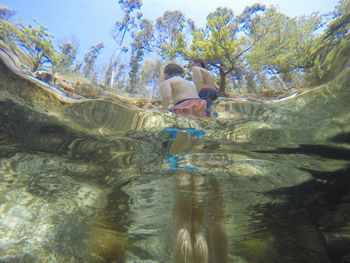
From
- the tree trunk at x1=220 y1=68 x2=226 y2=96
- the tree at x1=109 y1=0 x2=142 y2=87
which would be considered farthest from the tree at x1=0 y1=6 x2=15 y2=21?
the tree trunk at x1=220 y1=68 x2=226 y2=96

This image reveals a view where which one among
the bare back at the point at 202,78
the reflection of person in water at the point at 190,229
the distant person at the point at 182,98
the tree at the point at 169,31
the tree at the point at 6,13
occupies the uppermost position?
the tree at the point at 169,31

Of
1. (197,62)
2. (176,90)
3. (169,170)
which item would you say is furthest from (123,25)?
(169,170)

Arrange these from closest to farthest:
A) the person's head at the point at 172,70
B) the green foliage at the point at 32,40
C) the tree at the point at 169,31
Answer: the green foliage at the point at 32,40 < the tree at the point at 169,31 < the person's head at the point at 172,70

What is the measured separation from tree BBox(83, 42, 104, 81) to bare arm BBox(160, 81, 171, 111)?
1500mm

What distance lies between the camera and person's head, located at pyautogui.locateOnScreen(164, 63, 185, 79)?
4727mm

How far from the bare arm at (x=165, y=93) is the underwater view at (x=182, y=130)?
1.4 inches

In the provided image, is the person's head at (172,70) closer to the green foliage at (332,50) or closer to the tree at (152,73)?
the tree at (152,73)

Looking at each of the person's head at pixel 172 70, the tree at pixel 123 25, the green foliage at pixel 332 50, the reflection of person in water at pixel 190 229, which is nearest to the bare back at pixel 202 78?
the person's head at pixel 172 70

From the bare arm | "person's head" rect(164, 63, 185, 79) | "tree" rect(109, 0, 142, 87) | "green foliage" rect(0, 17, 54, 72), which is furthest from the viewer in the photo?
"person's head" rect(164, 63, 185, 79)

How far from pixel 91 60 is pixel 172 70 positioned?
1908 mm

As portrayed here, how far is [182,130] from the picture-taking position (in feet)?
16.1

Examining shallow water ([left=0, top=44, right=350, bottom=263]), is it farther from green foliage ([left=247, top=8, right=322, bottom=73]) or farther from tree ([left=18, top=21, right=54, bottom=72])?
green foliage ([left=247, top=8, right=322, bottom=73])

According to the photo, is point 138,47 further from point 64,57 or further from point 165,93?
point 64,57

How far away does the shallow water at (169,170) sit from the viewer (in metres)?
4.34
